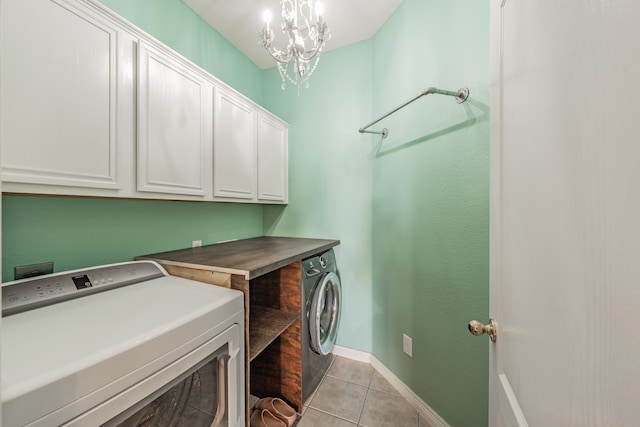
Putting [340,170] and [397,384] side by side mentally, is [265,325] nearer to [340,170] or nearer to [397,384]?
[397,384]

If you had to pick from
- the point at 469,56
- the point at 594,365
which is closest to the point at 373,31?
the point at 469,56

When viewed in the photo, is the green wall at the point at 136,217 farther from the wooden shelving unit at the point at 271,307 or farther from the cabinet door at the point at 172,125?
the cabinet door at the point at 172,125

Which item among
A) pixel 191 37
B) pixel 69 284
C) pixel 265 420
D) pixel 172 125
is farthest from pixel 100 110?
pixel 265 420

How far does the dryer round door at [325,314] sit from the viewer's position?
5.67ft

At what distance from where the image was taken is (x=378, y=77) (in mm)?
2078

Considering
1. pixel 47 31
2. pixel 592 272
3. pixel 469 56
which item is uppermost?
pixel 469 56

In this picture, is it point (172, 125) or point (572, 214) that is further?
point (172, 125)

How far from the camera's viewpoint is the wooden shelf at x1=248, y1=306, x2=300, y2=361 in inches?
52.6

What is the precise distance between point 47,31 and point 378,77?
6.45 feet

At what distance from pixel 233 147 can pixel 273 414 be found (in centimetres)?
183

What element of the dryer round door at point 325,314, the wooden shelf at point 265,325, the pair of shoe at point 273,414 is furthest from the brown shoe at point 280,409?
the wooden shelf at point 265,325

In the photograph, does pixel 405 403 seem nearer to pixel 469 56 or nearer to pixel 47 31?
pixel 469 56

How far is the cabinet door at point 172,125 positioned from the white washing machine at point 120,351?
532 millimetres

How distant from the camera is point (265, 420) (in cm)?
150
